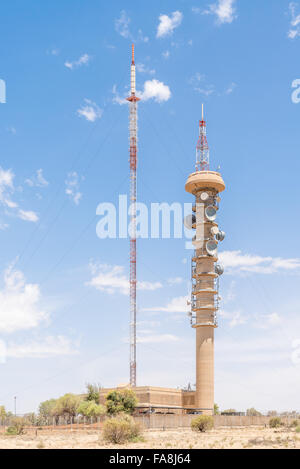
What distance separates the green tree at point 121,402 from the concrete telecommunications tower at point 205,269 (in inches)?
548

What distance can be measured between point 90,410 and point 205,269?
30.7 meters

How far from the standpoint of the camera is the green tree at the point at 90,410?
94.4m

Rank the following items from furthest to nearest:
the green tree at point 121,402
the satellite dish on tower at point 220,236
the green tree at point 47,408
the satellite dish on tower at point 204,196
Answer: the green tree at point 47,408, the satellite dish on tower at point 204,196, the satellite dish on tower at point 220,236, the green tree at point 121,402

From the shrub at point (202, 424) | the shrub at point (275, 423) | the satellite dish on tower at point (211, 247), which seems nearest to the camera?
the shrub at point (202, 424)

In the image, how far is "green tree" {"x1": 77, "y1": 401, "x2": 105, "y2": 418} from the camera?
310ft

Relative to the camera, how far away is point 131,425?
51000 mm

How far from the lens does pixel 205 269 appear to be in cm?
9800

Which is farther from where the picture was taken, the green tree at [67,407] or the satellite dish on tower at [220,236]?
the green tree at [67,407]

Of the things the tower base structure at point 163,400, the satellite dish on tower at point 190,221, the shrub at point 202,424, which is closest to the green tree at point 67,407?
the tower base structure at point 163,400

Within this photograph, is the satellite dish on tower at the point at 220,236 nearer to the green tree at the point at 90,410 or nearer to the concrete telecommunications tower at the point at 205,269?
the concrete telecommunications tower at the point at 205,269

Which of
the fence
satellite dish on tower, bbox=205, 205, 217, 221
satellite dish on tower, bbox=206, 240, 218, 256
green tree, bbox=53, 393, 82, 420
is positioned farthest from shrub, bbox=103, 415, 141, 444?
green tree, bbox=53, 393, 82, 420

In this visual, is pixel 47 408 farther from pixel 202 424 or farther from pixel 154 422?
pixel 202 424
